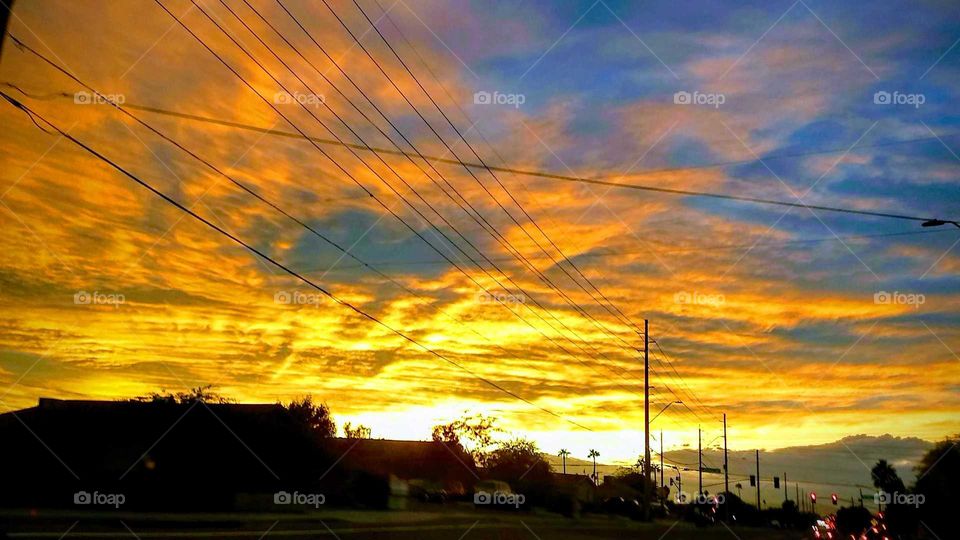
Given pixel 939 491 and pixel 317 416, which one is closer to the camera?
pixel 939 491

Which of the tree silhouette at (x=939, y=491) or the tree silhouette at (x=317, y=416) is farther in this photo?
the tree silhouette at (x=317, y=416)

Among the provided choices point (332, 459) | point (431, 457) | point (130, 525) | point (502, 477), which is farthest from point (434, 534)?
point (502, 477)

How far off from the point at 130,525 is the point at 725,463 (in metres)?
80.0

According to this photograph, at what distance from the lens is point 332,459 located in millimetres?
56562

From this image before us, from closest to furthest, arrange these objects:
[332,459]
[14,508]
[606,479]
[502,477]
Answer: [14,508] → [332,459] → [502,477] → [606,479]

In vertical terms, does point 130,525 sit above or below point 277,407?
below

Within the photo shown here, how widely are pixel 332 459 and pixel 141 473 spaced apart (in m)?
14.1

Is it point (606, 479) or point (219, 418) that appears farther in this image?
point (606, 479)

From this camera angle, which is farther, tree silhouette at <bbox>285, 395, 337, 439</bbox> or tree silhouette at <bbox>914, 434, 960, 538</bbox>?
tree silhouette at <bbox>285, 395, 337, 439</bbox>

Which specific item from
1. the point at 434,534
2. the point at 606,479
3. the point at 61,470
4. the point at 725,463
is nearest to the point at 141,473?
the point at 61,470

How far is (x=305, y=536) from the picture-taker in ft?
90.3

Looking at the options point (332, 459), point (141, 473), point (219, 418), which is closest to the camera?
point (141, 473)

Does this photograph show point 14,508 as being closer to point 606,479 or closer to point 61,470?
point 61,470

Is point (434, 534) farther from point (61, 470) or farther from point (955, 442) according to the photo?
point (955, 442)
